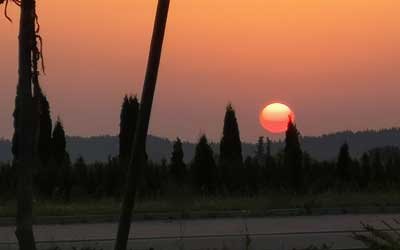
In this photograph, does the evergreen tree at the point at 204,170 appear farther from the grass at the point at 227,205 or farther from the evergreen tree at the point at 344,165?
the grass at the point at 227,205

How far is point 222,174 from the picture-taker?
30.7 metres

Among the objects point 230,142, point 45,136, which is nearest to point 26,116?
point 45,136

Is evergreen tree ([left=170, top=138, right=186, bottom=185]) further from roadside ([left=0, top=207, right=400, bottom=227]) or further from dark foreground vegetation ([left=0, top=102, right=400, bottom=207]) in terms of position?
roadside ([left=0, top=207, right=400, bottom=227])

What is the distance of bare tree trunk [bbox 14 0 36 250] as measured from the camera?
7.29m

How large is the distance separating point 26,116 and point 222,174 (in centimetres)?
2353

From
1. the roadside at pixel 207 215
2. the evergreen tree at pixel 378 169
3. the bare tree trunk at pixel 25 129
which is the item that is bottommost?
the roadside at pixel 207 215

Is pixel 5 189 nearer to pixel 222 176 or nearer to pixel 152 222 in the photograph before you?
pixel 222 176

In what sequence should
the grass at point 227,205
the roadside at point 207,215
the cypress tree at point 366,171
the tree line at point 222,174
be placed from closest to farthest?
the roadside at point 207,215 → the grass at point 227,205 → the tree line at point 222,174 → the cypress tree at point 366,171

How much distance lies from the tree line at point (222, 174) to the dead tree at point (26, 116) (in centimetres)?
2013

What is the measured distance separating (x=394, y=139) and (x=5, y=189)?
51578mm

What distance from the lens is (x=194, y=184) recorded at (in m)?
30.1

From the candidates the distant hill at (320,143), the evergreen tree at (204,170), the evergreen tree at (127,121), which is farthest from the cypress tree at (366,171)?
the distant hill at (320,143)

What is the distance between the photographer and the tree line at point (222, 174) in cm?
2894

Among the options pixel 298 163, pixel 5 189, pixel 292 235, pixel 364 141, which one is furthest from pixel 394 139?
pixel 292 235
